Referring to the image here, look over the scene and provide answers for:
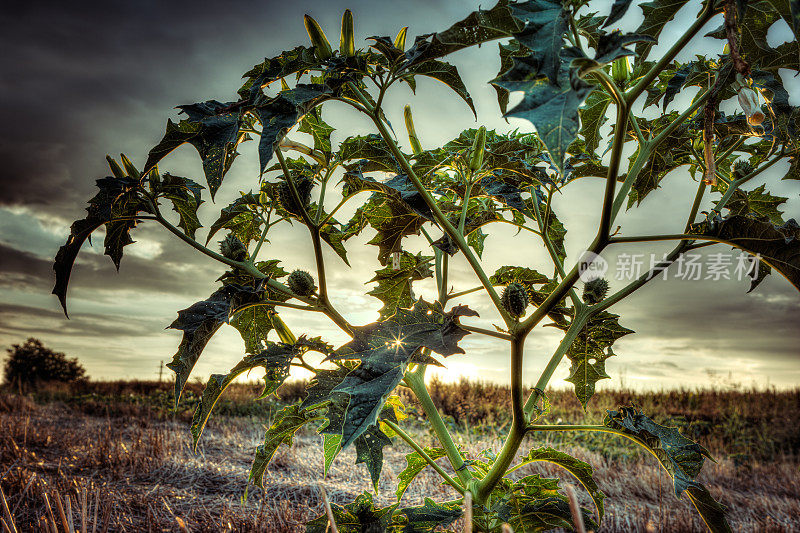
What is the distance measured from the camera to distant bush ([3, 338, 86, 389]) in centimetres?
1202

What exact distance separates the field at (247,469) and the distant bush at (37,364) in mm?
6654

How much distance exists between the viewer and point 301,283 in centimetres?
112

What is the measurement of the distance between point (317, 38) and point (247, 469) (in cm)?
302

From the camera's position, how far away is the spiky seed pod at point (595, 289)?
1.01 metres

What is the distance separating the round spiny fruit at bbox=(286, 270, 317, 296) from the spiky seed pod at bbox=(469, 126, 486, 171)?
0.45m

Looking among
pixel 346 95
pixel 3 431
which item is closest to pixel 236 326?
pixel 346 95

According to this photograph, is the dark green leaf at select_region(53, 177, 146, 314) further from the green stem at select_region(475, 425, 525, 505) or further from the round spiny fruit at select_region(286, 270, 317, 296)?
the green stem at select_region(475, 425, 525, 505)

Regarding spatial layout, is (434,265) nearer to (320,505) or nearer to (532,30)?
(532,30)

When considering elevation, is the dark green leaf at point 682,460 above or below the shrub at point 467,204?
below

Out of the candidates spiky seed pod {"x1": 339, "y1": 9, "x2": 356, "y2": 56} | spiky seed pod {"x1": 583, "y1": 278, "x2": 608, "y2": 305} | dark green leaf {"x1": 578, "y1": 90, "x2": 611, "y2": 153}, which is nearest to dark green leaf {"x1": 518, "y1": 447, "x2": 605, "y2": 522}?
spiky seed pod {"x1": 583, "y1": 278, "x2": 608, "y2": 305}

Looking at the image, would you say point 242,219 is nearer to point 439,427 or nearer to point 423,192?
point 423,192

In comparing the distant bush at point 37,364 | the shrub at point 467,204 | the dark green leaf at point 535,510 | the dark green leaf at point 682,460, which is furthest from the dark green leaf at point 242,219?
the distant bush at point 37,364

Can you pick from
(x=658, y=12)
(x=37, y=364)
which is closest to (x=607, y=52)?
(x=658, y=12)

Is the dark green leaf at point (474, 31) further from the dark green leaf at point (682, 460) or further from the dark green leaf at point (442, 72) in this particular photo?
the dark green leaf at point (682, 460)
